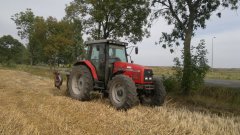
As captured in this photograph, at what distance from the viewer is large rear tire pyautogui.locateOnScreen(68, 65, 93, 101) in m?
10.0

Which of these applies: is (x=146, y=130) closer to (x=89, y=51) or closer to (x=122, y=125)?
(x=122, y=125)

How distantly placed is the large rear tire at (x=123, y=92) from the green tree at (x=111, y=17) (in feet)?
42.0

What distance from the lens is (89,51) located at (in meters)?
10.8

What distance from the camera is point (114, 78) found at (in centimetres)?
910

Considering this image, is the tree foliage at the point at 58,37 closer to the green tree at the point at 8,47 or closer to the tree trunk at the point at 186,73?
the tree trunk at the point at 186,73

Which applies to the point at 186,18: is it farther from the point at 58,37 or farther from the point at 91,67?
the point at 58,37

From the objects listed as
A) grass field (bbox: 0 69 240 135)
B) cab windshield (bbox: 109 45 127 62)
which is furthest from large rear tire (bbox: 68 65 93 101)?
grass field (bbox: 0 69 240 135)

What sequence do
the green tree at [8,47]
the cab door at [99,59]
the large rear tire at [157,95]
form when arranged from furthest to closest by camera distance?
1. the green tree at [8,47]
2. the cab door at [99,59]
3. the large rear tire at [157,95]

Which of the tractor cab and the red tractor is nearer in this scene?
the red tractor

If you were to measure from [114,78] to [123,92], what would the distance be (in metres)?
0.62

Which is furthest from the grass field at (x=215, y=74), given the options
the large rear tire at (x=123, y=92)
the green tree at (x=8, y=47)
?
the green tree at (x=8, y=47)

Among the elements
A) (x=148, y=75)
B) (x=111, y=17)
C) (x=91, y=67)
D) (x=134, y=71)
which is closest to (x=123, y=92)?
(x=134, y=71)

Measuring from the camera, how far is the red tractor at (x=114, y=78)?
8797mm

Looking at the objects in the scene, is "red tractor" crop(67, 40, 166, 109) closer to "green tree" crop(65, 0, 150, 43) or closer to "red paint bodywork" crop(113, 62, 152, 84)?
"red paint bodywork" crop(113, 62, 152, 84)
